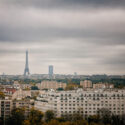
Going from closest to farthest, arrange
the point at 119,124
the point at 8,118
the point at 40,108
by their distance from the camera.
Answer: the point at 119,124 → the point at 8,118 → the point at 40,108

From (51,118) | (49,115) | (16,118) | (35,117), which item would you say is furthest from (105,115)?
(16,118)

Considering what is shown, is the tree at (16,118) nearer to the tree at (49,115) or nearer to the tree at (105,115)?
the tree at (49,115)

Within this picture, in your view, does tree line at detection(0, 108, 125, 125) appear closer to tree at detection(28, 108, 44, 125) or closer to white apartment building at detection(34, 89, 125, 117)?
tree at detection(28, 108, 44, 125)

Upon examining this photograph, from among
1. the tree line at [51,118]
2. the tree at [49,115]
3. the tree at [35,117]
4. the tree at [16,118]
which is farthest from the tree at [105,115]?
the tree at [16,118]

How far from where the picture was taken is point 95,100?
30.5 m

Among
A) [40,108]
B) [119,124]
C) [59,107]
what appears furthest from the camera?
[40,108]

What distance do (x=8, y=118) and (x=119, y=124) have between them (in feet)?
25.6

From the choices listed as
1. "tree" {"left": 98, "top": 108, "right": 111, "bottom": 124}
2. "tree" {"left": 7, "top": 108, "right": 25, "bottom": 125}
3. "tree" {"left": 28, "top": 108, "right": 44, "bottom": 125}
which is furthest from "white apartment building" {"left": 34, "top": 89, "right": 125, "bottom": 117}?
"tree" {"left": 7, "top": 108, "right": 25, "bottom": 125}

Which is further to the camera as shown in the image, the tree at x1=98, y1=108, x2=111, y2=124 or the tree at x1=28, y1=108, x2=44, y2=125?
the tree at x1=98, y1=108, x2=111, y2=124

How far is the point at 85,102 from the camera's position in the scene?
30344 millimetres

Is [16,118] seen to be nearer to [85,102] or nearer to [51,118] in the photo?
[51,118]

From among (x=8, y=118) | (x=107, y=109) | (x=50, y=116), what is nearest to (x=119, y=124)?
(x=107, y=109)

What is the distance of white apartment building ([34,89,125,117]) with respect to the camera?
29953mm

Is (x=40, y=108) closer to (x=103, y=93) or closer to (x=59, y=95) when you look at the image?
(x=59, y=95)
